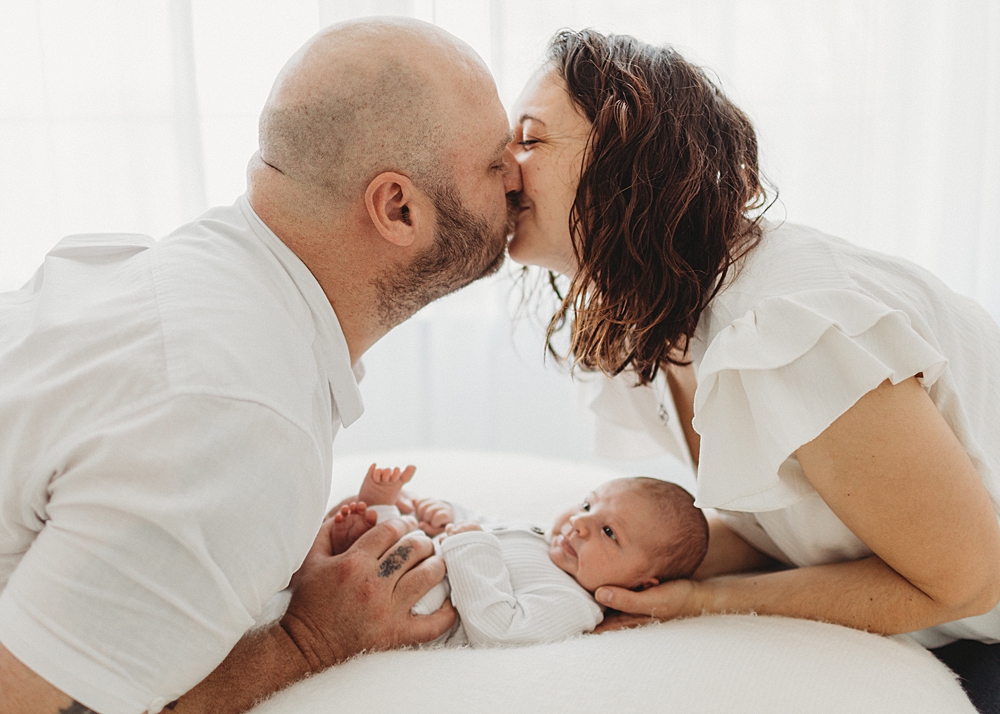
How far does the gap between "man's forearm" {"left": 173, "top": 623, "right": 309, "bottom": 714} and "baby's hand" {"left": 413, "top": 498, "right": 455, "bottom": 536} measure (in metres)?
0.42

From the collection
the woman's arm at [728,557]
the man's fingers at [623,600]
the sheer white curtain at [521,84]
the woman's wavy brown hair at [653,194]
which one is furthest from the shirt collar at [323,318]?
the sheer white curtain at [521,84]

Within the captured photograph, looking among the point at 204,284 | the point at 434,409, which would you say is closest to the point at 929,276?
the point at 204,284

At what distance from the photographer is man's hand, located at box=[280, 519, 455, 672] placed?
4.07 ft

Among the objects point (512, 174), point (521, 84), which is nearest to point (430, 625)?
point (512, 174)

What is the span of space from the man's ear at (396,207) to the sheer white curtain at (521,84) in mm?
1256

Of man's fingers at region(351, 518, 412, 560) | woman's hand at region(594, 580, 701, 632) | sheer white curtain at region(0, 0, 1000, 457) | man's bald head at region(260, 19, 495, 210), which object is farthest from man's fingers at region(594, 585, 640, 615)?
sheer white curtain at region(0, 0, 1000, 457)

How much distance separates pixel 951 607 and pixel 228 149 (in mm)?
2347

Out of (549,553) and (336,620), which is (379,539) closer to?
(336,620)

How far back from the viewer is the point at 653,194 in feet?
4.45

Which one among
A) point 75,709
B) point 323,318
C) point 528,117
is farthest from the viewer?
point 528,117

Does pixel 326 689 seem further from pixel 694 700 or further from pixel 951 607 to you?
pixel 951 607

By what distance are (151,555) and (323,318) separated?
45 cm

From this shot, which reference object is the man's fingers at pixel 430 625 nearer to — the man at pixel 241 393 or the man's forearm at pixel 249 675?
the man at pixel 241 393

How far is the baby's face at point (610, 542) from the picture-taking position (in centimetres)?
150
